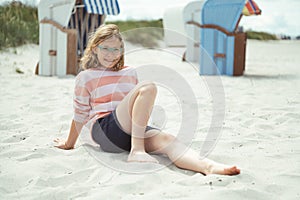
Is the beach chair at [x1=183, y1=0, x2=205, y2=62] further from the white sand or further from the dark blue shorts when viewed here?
the dark blue shorts

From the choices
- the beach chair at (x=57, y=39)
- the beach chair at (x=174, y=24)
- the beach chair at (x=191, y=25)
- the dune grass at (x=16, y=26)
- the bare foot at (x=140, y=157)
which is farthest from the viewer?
the beach chair at (x=174, y=24)

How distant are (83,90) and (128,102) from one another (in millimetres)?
345

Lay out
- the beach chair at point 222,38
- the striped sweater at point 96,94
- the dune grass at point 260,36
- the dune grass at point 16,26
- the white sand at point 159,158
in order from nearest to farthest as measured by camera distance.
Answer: the white sand at point 159,158, the striped sweater at point 96,94, the beach chair at point 222,38, the dune grass at point 16,26, the dune grass at point 260,36

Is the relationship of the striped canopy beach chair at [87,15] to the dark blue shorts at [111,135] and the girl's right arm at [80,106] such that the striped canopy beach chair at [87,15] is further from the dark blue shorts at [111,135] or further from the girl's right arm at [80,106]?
the dark blue shorts at [111,135]

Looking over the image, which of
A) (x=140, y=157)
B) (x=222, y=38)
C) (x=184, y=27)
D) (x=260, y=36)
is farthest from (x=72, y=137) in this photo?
(x=260, y=36)

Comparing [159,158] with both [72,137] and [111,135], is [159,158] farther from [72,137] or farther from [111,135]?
[72,137]

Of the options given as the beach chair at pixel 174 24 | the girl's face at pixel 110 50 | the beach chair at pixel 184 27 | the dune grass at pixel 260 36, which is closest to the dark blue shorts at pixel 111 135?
the girl's face at pixel 110 50

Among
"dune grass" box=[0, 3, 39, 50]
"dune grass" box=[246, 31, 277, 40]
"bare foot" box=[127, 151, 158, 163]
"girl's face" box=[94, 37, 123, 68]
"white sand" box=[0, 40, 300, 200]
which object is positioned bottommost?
"white sand" box=[0, 40, 300, 200]

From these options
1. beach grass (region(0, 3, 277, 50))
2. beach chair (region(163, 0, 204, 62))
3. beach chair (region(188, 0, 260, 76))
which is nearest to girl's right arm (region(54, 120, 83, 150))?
beach chair (region(188, 0, 260, 76))

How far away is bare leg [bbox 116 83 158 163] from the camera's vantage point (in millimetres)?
1904

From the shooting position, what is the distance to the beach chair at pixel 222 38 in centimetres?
648

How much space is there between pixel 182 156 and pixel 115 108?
50cm

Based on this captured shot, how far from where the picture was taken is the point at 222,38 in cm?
652

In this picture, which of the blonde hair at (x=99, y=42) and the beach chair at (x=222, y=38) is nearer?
the blonde hair at (x=99, y=42)
